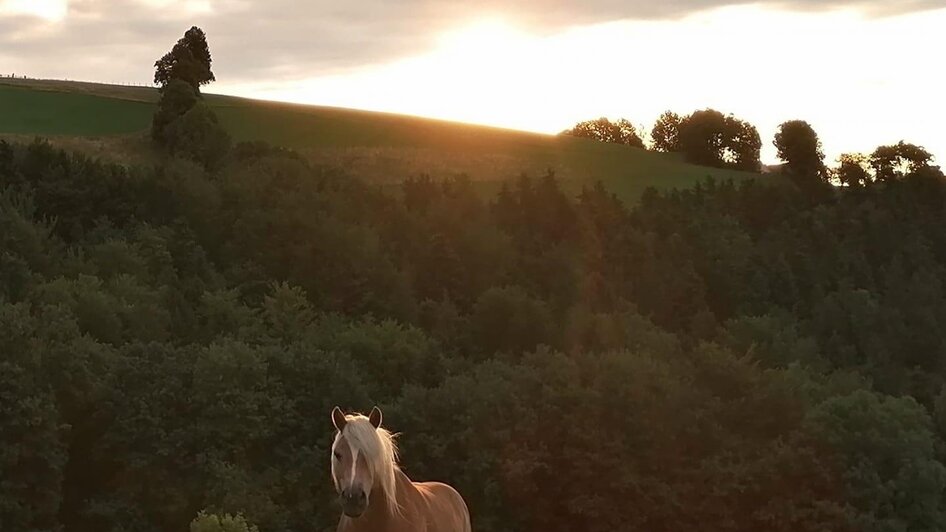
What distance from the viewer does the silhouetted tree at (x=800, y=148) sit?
122375 mm

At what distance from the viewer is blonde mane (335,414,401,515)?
8289 millimetres

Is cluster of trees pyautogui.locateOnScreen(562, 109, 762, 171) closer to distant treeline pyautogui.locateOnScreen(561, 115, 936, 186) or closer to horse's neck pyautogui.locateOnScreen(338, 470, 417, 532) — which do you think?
distant treeline pyautogui.locateOnScreen(561, 115, 936, 186)

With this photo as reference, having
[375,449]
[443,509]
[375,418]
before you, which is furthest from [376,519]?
[443,509]

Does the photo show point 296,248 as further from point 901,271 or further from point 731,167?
point 731,167

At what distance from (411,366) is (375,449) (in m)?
40.7

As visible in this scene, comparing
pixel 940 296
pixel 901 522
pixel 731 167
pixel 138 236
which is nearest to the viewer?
pixel 901 522

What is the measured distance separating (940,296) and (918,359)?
1262 cm

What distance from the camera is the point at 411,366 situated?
160ft

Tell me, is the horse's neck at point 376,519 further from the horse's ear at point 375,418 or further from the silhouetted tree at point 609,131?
the silhouetted tree at point 609,131

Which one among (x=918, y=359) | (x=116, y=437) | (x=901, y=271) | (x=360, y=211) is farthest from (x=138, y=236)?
(x=901, y=271)

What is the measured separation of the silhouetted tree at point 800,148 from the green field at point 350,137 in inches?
766

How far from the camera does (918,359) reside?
3184 inches

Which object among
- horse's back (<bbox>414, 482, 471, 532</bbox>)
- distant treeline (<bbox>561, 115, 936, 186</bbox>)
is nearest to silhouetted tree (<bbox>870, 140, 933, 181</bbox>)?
distant treeline (<bbox>561, 115, 936, 186</bbox>)

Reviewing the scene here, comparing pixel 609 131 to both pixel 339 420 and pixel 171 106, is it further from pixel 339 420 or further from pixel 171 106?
pixel 339 420
